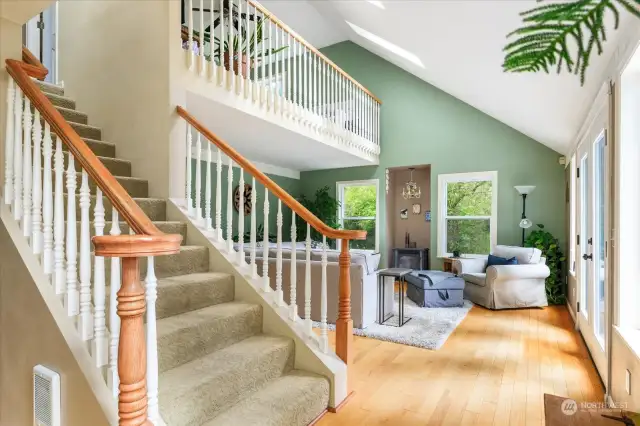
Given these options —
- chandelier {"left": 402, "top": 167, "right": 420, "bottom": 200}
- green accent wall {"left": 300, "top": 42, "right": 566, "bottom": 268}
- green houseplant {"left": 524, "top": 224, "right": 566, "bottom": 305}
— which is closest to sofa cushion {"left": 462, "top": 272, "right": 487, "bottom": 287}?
green houseplant {"left": 524, "top": 224, "right": 566, "bottom": 305}

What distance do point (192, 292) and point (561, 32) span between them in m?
2.28

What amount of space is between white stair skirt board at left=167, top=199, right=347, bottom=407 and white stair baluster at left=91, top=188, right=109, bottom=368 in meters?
1.10

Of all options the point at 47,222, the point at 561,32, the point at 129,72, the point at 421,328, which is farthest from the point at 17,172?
the point at 421,328

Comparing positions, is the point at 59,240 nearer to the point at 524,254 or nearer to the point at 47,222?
the point at 47,222

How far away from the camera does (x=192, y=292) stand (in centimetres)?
231

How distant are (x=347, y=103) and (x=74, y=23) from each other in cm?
374

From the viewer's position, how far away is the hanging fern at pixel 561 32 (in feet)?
1.38

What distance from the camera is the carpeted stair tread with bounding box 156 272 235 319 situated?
216 cm

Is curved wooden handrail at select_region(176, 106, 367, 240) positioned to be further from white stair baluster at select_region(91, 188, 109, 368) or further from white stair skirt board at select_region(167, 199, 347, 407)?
white stair baluster at select_region(91, 188, 109, 368)

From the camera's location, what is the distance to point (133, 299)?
1.16 metres

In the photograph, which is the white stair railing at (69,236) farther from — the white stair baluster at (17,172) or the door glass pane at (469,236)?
the door glass pane at (469,236)

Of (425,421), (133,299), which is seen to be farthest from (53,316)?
(425,421)

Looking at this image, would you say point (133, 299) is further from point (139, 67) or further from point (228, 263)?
point (139, 67)

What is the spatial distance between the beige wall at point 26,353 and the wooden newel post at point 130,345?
37 centimetres
